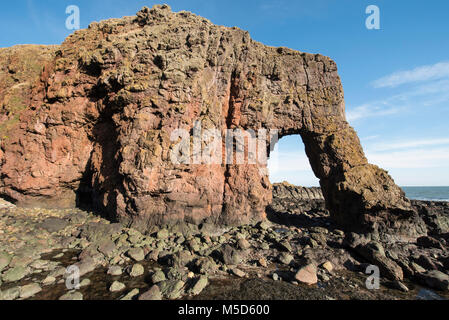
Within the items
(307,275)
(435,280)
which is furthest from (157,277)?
(435,280)

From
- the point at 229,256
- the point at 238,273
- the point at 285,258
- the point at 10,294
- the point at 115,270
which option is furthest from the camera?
the point at 285,258

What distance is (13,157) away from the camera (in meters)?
16.4

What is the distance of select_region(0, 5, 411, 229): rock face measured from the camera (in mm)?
14875

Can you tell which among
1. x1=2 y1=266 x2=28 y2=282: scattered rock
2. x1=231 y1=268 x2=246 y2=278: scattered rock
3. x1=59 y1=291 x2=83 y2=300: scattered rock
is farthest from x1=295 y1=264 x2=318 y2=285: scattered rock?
x1=2 y1=266 x2=28 y2=282: scattered rock

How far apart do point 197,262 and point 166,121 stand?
10.00m

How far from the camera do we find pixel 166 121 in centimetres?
1488

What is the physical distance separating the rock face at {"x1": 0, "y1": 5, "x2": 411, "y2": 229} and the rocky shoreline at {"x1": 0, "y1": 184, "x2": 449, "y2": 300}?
6.57ft

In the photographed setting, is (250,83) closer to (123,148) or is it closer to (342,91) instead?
(342,91)

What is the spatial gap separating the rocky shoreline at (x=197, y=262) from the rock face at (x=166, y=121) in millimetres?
2001

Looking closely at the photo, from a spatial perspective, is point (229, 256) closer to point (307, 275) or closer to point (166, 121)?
point (307, 275)

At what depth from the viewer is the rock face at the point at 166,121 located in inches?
586

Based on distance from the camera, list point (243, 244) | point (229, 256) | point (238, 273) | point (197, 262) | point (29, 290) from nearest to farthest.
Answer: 1. point (29, 290)
2. point (238, 273)
3. point (197, 262)
4. point (229, 256)
5. point (243, 244)

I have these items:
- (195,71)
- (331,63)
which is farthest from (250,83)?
(331,63)

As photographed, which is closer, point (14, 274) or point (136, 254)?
point (14, 274)
